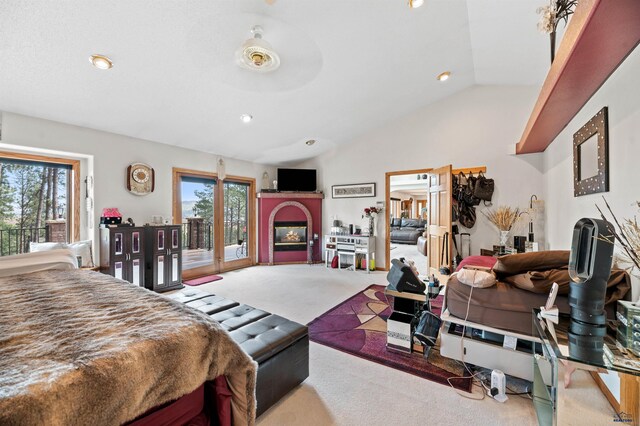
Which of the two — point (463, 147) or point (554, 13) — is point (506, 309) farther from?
point (463, 147)

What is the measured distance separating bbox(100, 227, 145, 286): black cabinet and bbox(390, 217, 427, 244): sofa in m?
8.47

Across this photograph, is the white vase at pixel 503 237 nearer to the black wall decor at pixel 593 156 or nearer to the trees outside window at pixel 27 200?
the black wall decor at pixel 593 156

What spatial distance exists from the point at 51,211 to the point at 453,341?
5177 millimetres

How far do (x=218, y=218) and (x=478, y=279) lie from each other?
4752 mm

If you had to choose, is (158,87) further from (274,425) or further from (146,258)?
(274,425)

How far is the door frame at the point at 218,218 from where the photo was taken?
4699mm

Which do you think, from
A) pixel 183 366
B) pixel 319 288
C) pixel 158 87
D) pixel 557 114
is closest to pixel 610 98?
pixel 557 114

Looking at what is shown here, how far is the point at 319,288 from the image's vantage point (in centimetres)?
424

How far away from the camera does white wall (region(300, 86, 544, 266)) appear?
13.6ft

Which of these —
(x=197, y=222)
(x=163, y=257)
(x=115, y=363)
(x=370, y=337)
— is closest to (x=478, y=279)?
(x=370, y=337)

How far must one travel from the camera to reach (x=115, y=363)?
38.2 inches

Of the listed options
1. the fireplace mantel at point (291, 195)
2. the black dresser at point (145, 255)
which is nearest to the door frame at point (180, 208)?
the black dresser at point (145, 255)

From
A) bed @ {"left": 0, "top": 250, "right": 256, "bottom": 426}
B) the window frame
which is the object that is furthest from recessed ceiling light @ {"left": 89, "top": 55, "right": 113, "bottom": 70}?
bed @ {"left": 0, "top": 250, "right": 256, "bottom": 426}

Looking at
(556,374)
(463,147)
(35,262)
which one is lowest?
(556,374)
